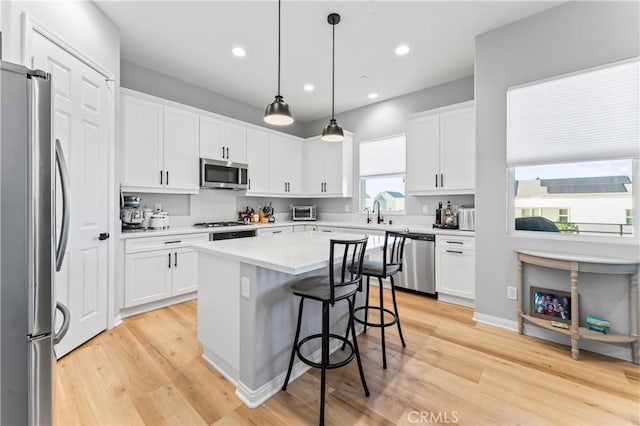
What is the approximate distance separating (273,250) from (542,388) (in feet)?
6.95

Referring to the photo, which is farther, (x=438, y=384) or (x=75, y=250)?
(x=75, y=250)

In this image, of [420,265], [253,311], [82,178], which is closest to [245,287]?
[253,311]

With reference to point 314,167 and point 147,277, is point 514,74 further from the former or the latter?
point 147,277

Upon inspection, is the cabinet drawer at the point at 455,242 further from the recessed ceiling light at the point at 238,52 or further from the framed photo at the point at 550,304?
the recessed ceiling light at the point at 238,52

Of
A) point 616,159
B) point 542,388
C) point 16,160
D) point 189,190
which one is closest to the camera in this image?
point 16,160

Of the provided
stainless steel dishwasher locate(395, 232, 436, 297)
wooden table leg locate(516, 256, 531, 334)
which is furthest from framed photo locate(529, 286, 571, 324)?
stainless steel dishwasher locate(395, 232, 436, 297)

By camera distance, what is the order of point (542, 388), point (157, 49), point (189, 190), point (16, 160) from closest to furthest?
point (16, 160) → point (542, 388) → point (157, 49) → point (189, 190)

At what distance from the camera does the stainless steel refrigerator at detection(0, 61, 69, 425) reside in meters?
0.92

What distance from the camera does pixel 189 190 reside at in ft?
12.5

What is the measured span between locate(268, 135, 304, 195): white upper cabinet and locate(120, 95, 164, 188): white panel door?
191 cm

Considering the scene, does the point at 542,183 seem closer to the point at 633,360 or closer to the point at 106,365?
the point at 633,360

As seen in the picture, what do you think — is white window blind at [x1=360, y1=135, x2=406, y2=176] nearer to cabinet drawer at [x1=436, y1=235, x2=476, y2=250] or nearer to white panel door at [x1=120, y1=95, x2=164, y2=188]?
cabinet drawer at [x1=436, y1=235, x2=476, y2=250]

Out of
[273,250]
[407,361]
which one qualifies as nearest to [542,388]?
[407,361]

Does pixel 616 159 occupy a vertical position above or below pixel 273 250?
above
